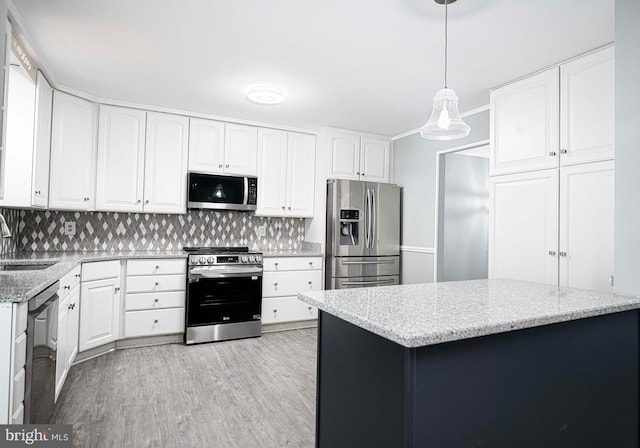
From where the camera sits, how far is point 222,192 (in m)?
4.12

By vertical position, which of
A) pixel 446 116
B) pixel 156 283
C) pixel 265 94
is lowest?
pixel 156 283

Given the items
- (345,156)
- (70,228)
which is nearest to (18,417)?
(70,228)

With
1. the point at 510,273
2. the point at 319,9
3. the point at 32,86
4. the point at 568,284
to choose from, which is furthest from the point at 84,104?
the point at 568,284

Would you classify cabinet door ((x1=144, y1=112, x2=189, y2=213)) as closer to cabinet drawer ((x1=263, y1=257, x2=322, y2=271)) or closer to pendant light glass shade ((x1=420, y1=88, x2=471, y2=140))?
cabinet drawer ((x1=263, y1=257, x2=322, y2=271))

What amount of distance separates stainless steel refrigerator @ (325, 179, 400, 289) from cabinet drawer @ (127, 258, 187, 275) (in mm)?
1657

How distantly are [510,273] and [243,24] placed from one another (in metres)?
2.63

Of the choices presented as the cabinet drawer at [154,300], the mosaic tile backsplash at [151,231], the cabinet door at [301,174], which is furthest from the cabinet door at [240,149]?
the cabinet drawer at [154,300]

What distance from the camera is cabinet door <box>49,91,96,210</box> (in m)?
3.25

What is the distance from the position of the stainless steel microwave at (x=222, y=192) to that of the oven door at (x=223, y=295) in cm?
71

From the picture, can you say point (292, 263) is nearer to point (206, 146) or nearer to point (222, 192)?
point (222, 192)

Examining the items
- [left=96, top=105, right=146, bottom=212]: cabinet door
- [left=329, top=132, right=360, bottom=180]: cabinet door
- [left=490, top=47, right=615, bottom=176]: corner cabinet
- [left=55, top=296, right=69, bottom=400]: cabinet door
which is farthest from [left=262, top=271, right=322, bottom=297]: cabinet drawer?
[left=490, top=47, right=615, bottom=176]: corner cabinet

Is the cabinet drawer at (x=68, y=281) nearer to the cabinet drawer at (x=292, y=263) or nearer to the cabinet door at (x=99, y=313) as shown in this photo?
the cabinet door at (x=99, y=313)

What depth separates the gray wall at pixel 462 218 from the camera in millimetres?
4293

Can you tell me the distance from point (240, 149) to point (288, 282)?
161cm
